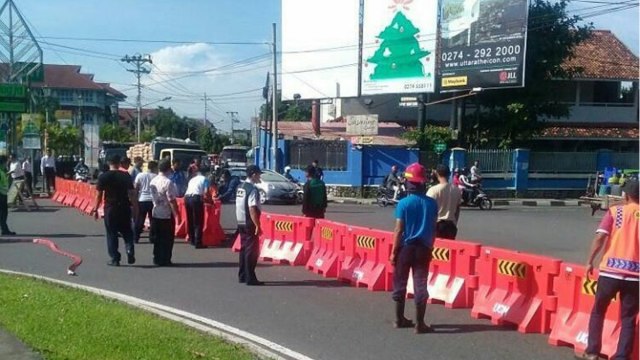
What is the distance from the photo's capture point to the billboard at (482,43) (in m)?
34.8

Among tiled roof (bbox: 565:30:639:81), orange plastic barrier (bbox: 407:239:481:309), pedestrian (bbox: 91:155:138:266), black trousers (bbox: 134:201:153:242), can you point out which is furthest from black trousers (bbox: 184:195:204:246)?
tiled roof (bbox: 565:30:639:81)

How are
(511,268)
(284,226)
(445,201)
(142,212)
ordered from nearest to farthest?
(511,268) → (445,201) → (284,226) → (142,212)

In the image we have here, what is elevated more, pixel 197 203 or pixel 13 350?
pixel 197 203

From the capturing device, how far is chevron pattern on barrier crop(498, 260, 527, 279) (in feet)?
30.7

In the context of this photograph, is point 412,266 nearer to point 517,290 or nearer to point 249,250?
point 517,290

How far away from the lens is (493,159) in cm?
3828

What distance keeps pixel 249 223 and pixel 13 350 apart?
5.04 m

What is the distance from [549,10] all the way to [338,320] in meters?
33.8

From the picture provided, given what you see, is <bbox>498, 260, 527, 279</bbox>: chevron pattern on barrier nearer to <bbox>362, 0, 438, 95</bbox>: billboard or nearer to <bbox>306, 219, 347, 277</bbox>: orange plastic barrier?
<bbox>306, 219, 347, 277</bbox>: orange plastic barrier

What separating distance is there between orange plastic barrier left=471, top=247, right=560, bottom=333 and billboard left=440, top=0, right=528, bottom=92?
26028 millimetres

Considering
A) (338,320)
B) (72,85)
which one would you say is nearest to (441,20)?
(338,320)

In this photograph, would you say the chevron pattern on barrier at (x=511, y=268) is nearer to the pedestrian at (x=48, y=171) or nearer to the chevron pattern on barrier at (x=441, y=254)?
the chevron pattern on barrier at (x=441, y=254)

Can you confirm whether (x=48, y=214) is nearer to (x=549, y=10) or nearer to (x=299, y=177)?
(x=299, y=177)

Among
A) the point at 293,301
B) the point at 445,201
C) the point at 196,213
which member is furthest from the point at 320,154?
the point at 293,301
